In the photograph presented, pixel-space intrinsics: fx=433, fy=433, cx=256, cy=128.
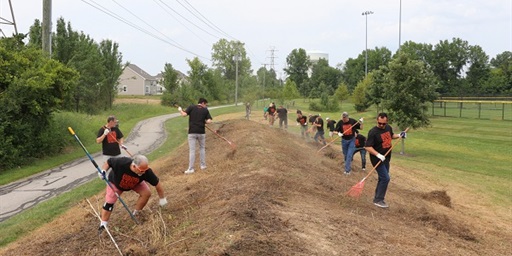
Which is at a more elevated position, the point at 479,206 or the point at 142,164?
the point at 142,164

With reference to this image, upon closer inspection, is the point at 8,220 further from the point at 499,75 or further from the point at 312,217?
the point at 499,75

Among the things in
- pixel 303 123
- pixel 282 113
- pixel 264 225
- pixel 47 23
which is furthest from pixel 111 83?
pixel 264 225

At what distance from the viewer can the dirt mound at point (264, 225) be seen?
5.87 meters

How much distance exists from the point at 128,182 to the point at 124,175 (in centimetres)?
16

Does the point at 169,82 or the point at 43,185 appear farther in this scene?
the point at 169,82

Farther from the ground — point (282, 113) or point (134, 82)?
point (134, 82)

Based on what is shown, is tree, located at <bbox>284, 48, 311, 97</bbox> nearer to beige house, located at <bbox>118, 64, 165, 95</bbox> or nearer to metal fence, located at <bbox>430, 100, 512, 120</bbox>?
beige house, located at <bbox>118, 64, 165, 95</bbox>

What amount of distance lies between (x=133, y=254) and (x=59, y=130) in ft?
55.2

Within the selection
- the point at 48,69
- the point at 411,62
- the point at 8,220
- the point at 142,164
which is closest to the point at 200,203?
the point at 142,164

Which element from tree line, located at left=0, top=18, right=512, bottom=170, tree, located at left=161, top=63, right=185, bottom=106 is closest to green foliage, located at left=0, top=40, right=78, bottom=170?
tree line, located at left=0, top=18, right=512, bottom=170

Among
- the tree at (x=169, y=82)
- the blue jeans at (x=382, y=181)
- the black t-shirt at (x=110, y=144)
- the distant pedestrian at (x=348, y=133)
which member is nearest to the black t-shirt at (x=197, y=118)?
the black t-shirt at (x=110, y=144)

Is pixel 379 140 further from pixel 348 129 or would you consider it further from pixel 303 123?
pixel 303 123

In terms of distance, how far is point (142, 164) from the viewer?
22.8 ft

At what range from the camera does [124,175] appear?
7320 mm
